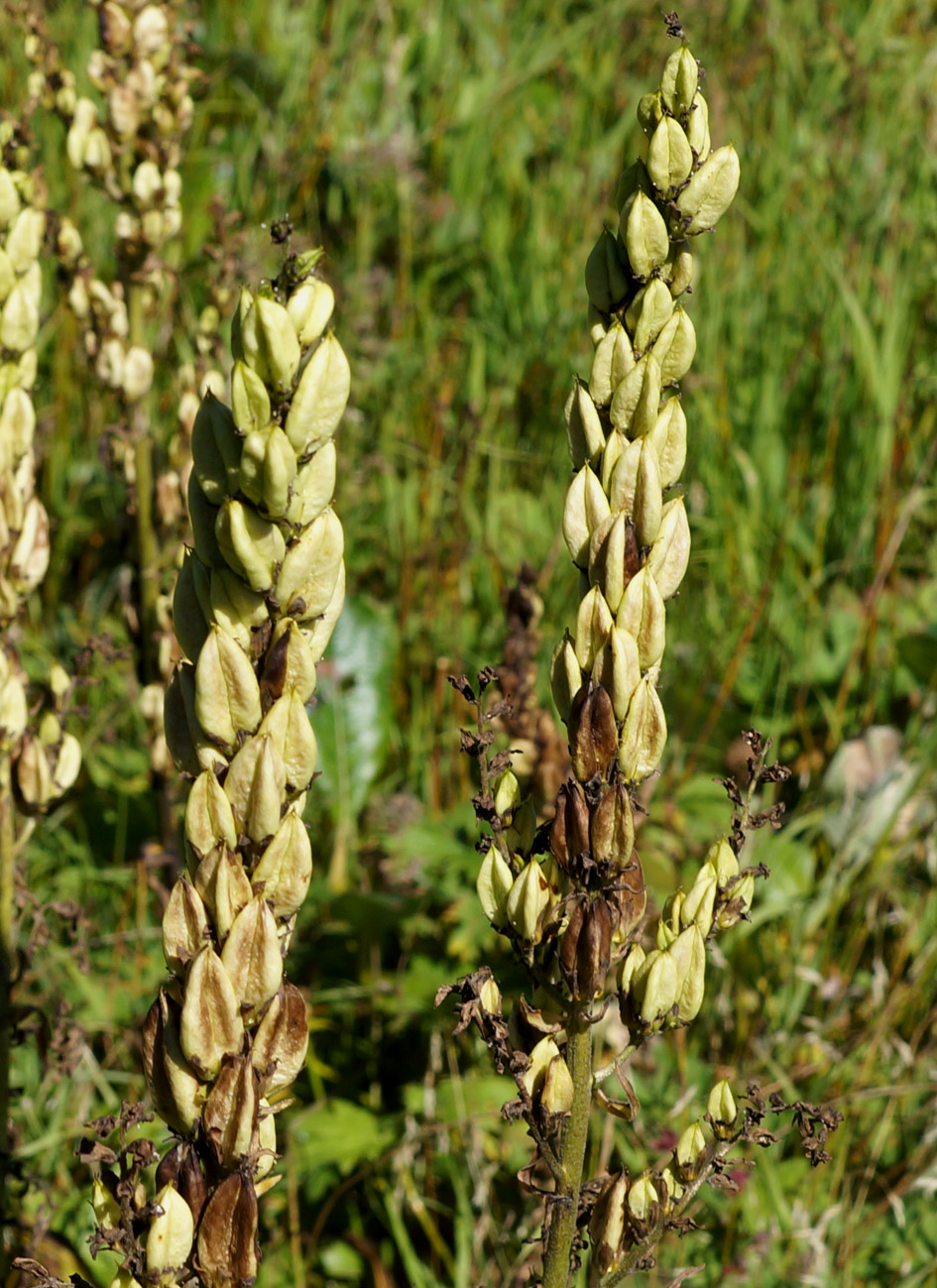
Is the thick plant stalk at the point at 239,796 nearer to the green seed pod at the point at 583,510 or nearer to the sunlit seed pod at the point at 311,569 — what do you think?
the sunlit seed pod at the point at 311,569

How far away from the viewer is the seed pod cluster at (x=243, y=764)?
3.21 ft

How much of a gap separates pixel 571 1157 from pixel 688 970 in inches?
8.4

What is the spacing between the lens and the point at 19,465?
1909 millimetres

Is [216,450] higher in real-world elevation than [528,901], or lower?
higher

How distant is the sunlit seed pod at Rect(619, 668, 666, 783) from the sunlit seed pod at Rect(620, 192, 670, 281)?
0.37 m

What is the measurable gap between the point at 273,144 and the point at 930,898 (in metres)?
3.18

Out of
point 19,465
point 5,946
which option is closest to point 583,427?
point 19,465

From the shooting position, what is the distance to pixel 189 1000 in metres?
1.00

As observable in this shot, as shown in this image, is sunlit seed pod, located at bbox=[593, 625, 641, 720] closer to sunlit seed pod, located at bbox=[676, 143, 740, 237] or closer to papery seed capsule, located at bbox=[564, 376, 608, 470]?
papery seed capsule, located at bbox=[564, 376, 608, 470]

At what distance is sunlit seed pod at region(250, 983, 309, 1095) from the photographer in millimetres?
1035

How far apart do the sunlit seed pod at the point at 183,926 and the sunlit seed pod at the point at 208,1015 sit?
2cm

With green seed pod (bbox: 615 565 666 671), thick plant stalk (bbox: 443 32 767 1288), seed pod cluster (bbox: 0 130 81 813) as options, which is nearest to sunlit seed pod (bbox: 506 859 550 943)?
thick plant stalk (bbox: 443 32 767 1288)

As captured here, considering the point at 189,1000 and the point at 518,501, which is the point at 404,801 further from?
the point at 189,1000

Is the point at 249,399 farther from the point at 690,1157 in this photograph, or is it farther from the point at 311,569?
the point at 690,1157
